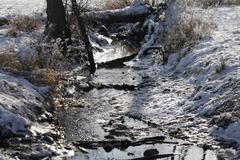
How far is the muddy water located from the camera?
30.0 feet

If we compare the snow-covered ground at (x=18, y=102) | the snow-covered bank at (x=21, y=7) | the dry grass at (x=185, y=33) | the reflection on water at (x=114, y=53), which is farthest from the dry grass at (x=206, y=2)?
the snow-covered ground at (x=18, y=102)

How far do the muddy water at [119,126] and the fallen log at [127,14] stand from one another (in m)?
6.32

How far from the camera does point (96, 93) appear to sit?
13.6 meters

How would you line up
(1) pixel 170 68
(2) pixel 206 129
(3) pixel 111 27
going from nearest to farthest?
(2) pixel 206 129 → (1) pixel 170 68 → (3) pixel 111 27

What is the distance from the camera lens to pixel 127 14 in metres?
21.2

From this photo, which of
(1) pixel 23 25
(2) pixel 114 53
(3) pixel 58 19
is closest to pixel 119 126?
(3) pixel 58 19

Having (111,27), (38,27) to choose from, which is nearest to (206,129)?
(38,27)

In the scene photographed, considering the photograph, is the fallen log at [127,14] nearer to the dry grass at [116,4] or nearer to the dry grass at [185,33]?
the dry grass at [116,4]

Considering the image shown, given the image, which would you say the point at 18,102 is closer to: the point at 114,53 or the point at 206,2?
the point at 114,53

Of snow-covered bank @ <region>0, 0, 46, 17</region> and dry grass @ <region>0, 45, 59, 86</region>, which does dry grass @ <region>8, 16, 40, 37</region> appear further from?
dry grass @ <region>0, 45, 59, 86</region>

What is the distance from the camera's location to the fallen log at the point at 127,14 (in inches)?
834

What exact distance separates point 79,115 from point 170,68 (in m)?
4.43

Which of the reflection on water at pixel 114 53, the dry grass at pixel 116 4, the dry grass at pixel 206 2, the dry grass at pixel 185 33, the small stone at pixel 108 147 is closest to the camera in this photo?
the small stone at pixel 108 147

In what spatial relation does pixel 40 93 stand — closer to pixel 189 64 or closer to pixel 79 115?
pixel 79 115
